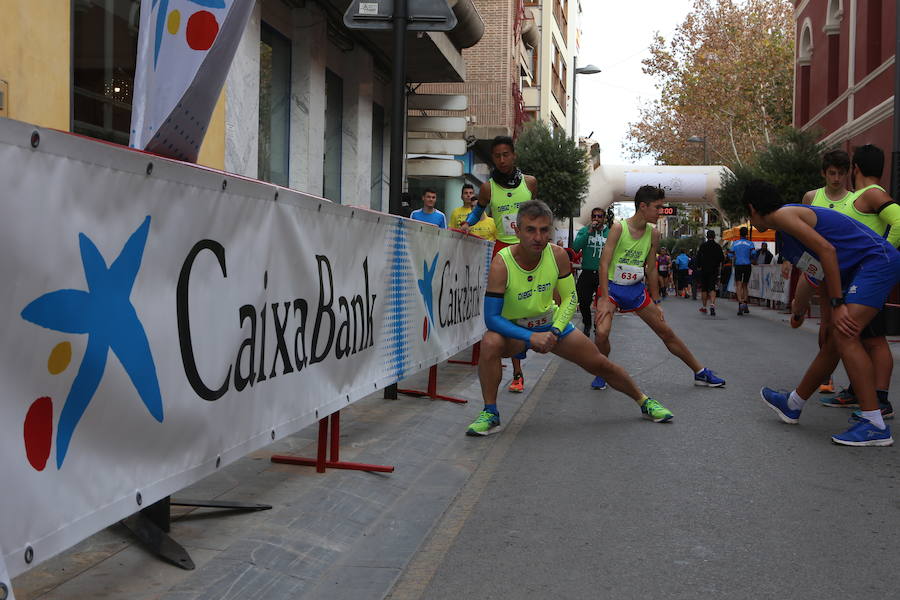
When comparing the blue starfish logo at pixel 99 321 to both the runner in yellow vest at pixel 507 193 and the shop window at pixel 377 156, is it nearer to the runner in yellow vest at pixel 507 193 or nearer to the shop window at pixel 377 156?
the runner in yellow vest at pixel 507 193

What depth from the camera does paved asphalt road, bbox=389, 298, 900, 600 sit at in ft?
13.2

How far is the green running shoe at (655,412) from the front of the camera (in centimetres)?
762

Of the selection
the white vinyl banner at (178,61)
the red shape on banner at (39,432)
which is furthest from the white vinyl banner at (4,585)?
the white vinyl banner at (178,61)

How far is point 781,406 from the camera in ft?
25.1

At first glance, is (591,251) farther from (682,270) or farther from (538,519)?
(682,270)

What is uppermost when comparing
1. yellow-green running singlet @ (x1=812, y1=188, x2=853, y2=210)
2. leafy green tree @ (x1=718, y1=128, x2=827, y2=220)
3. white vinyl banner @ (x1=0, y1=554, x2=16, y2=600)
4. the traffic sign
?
leafy green tree @ (x1=718, y1=128, x2=827, y2=220)

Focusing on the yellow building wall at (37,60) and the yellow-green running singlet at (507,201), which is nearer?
the yellow building wall at (37,60)

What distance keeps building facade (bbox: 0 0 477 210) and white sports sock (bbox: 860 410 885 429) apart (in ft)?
21.6

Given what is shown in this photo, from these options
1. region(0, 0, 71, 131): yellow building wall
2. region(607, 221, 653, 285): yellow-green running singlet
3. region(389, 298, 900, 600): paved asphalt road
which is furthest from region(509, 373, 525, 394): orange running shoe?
region(0, 0, 71, 131): yellow building wall

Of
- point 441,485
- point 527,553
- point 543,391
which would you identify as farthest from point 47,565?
point 543,391

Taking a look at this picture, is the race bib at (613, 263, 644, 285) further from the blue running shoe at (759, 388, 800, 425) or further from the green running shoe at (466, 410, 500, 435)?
the green running shoe at (466, 410, 500, 435)

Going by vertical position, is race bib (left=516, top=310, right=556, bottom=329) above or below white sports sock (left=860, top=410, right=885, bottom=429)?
above

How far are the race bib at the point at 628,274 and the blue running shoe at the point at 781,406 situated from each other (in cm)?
192

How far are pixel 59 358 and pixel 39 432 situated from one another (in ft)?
0.69
